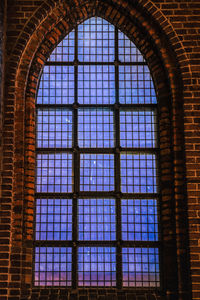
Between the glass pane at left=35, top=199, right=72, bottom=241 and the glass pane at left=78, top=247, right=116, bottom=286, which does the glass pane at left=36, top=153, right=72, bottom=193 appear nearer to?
the glass pane at left=35, top=199, right=72, bottom=241

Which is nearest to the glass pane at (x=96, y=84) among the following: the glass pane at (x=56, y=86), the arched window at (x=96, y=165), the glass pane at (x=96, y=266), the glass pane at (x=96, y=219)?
the arched window at (x=96, y=165)

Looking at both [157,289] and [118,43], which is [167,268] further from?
[118,43]

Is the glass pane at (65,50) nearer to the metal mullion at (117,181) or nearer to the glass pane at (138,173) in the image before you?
the metal mullion at (117,181)

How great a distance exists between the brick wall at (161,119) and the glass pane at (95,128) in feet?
2.26

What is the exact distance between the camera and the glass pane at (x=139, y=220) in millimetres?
6770

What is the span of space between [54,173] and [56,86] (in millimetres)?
1254

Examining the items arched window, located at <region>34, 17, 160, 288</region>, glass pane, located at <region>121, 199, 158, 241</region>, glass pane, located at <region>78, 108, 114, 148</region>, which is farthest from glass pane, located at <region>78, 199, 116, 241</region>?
glass pane, located at <region>78, 108, 114, 148</region>

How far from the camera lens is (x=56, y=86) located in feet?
23.7

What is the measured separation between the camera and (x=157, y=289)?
21.6 ft

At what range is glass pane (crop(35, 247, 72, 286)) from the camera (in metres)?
6.60

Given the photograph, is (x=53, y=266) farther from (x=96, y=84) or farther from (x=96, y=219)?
(x=96, y=84)

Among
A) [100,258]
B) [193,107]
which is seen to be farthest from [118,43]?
[100,258]

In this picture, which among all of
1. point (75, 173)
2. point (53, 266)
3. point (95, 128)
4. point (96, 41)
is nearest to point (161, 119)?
point (95, 128)

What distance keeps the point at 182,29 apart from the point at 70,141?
2161 millimetres
